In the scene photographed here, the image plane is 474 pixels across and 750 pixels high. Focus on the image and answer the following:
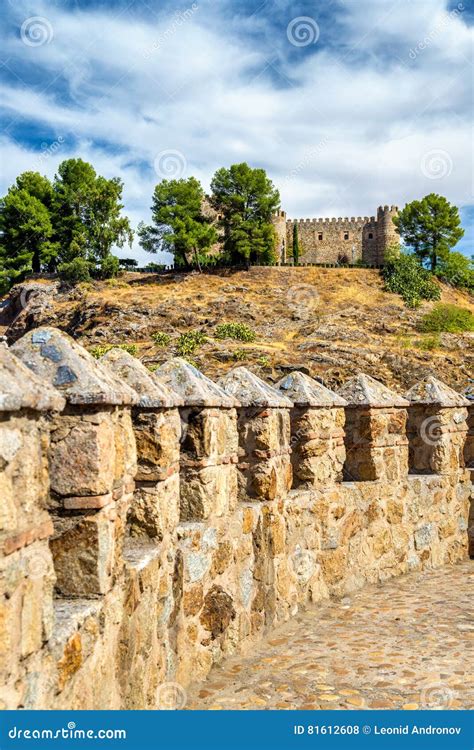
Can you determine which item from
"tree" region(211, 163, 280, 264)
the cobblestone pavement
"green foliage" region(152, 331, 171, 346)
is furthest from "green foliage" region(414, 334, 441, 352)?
the cobblestone pavement

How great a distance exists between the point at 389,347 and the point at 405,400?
30.9 m

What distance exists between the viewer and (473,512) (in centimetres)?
805

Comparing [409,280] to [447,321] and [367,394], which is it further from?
[367,394]

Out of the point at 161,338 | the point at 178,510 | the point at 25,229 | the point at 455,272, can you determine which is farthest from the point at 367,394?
the point at 455,272

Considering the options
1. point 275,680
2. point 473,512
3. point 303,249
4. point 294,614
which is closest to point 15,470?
point 275,680

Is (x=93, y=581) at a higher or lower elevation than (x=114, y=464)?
lower

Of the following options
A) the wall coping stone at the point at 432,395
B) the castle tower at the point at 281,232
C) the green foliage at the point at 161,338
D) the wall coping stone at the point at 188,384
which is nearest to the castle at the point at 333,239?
the castle tower at the point at 281,232

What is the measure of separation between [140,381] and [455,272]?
2069 inches

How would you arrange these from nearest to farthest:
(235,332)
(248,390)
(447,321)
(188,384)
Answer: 1. (188,384)
2. (248,390)
3. (235,332)
4. (447,321)

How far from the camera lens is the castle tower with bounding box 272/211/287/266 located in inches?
2561

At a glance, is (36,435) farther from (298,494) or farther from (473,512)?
(473,512)

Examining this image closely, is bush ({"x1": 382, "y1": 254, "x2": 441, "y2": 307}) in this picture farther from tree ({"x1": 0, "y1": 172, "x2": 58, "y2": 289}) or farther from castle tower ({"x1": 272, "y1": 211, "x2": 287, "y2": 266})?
tree ({"x1": 0, "y1": 172, "x2": 58, "y2": 289})

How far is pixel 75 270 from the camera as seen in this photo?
1906 inches

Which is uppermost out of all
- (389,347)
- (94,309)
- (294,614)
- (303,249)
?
(303,249)
